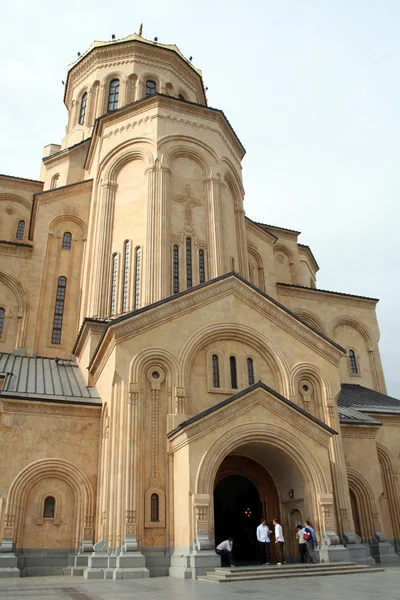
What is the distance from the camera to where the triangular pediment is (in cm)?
1593

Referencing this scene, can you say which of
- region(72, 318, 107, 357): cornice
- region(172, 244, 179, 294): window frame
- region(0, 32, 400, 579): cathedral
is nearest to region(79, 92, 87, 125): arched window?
region(0, 32, 400, 579): cathedral

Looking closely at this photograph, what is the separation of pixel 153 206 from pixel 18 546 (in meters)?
15.8

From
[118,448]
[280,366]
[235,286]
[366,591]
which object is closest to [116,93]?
[235,286]

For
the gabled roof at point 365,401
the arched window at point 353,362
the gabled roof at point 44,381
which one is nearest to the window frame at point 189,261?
the gabled roof at point 44,381

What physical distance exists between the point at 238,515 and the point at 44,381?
9.55 m

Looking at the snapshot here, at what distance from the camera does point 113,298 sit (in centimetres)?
2427

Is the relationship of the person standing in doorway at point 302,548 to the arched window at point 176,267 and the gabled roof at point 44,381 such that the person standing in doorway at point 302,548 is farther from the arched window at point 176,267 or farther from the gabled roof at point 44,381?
the arched window at point 176,267

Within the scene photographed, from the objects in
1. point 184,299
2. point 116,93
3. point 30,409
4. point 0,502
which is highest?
point 116,93

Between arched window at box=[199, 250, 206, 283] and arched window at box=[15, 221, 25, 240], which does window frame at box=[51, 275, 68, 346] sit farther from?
arched window at box=[15, 221, 25, 240]

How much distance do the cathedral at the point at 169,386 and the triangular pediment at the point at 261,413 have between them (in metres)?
0.06

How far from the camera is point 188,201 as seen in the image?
2617 centimetres

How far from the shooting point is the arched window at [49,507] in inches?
673

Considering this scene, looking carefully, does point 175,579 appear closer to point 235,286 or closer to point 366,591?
point 366,591

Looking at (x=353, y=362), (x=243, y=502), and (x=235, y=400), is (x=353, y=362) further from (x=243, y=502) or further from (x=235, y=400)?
(x=235, y=400)
